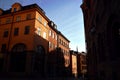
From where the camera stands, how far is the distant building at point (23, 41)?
25109 mm

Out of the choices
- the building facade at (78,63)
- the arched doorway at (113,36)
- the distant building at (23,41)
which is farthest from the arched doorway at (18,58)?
the building facade at (78,63)

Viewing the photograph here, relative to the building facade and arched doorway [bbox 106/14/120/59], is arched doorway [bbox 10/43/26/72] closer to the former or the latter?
arched doorway [bbox 106/14/120/59]

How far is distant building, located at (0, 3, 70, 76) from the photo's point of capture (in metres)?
25.1

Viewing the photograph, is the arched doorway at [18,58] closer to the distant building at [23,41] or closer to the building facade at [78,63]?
the distant building at [23,41]

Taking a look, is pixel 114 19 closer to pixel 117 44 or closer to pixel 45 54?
pixel 117 44

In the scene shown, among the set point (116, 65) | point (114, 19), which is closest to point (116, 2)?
point (114, 19)

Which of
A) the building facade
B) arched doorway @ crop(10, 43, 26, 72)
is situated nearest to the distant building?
arched doorway @ crop(10, 43, 26, 72)

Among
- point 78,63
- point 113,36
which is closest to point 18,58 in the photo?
point 113,36

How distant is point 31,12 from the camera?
27.6 meters

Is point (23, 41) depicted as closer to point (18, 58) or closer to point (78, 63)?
point (18, 58)

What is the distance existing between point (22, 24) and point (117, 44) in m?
22.4

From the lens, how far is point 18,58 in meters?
25.8

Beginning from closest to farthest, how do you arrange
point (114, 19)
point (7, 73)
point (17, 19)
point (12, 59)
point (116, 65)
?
point (116, 65) < point (114, 19) < point (7, 73) < point (12, 59) < point (17, 19)

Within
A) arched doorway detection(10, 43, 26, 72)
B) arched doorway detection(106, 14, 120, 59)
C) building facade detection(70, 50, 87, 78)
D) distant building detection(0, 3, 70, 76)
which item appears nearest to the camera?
arched doorway detection(106, 14, 120, 59)
